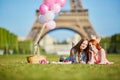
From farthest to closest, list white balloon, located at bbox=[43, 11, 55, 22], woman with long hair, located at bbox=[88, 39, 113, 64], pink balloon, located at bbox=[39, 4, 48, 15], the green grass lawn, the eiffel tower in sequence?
1. the eiffel tower
2. pink balloon, located at bbox=[39, 4, 48, 15]
3. white balloon, located at bbox=[43, 11, 55, 22]
4. woman with long hair, located at bbox=[88, 39, 113, 64]
5. the green grass lawn

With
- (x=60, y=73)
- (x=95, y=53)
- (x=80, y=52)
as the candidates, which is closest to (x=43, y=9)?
(x=80, y=52)

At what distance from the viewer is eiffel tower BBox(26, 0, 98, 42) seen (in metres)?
33.2

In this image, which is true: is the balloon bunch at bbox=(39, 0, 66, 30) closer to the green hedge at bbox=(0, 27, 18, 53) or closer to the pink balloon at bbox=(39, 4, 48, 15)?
the pink balloon at bbox=(39, 4, 48, 15)

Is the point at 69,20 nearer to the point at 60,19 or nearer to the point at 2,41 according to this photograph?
the point at 60,19

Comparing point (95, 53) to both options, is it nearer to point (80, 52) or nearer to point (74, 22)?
point (80, 52)

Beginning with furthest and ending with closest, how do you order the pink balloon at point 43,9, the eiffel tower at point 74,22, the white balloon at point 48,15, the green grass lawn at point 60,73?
the eiffel tower at point 74,22, the pink balloon at point 43,9, the white balloon at point 48,15, the green grass lawn at point 60,73

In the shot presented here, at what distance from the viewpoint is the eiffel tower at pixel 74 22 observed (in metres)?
33.2

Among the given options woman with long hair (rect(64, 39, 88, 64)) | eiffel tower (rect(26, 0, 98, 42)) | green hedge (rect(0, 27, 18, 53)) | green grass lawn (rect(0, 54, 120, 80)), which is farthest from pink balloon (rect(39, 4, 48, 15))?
eiffel tower (rect(26, 0, 98, 42))

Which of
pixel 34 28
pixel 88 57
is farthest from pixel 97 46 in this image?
pixel 34 28

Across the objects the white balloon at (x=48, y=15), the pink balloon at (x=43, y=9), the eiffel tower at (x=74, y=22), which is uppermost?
the eiffel tower at (x=74, y=22)

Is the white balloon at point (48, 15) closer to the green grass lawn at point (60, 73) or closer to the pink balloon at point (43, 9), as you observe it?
the pink balloon at point (43, 9)

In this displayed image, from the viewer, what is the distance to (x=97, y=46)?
28.4 feet

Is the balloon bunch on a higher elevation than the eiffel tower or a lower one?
lower

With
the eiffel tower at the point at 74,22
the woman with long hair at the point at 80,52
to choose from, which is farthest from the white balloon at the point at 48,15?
the eiffel tower at the point at 74,22
